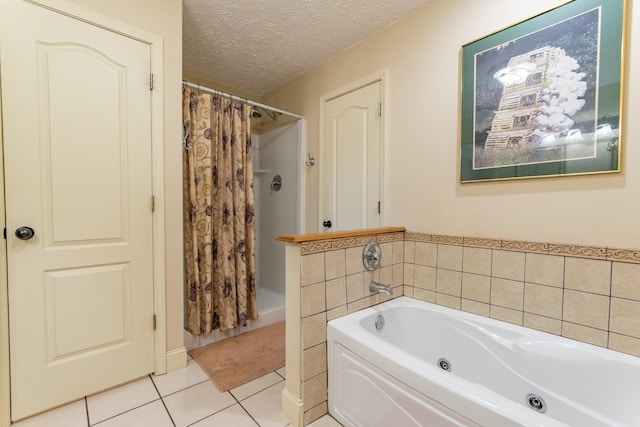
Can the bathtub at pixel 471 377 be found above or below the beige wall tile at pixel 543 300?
below

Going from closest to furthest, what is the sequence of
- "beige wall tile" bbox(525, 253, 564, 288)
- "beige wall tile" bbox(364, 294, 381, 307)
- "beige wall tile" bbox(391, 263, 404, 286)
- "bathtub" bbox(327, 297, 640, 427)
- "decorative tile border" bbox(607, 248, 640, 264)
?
"bathtub" bbox(327, 297, 640, 427) → "decorative tile border" bbox(607, 248, 640, 264) → "beige wall tile" bbox(525, 253, 564, 288) → "beige wall tile" bbox(364, 294, 381, 307) → "beige wall tile" bbox(391, 263, 404, 286)

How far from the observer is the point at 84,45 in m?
1.48

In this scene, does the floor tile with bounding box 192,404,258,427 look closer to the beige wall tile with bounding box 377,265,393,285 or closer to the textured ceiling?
the beige wall tile with bounding box 377,265,393,285

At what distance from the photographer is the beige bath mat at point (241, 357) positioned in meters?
1.76

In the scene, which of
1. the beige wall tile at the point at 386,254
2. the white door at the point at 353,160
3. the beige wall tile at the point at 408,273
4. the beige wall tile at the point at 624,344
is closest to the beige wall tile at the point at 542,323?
the beige wall tile at the point at 624,344

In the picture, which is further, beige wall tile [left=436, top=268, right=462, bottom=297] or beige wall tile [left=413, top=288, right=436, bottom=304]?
beige wall tile [left=413, top=288, right=436, bottom=304]

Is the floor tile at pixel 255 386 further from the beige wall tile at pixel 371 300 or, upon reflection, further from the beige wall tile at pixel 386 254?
the beige wall tile at pixel 386 254

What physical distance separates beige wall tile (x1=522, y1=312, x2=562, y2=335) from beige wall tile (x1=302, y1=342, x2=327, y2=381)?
1058mm

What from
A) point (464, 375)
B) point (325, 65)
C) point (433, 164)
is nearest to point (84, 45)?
point (325, 65)

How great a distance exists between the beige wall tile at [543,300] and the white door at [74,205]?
2157mm

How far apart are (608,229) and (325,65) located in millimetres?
2269

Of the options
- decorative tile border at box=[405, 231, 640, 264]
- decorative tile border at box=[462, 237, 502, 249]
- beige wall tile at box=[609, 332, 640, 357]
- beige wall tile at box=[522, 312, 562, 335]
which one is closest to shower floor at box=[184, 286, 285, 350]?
decorative tile border at box=[405, 231, 640, 264]

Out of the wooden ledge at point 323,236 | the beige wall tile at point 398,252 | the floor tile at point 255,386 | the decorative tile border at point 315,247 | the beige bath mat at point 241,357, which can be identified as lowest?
the floor tile at point 255,386

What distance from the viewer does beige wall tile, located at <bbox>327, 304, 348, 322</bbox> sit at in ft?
4.86
